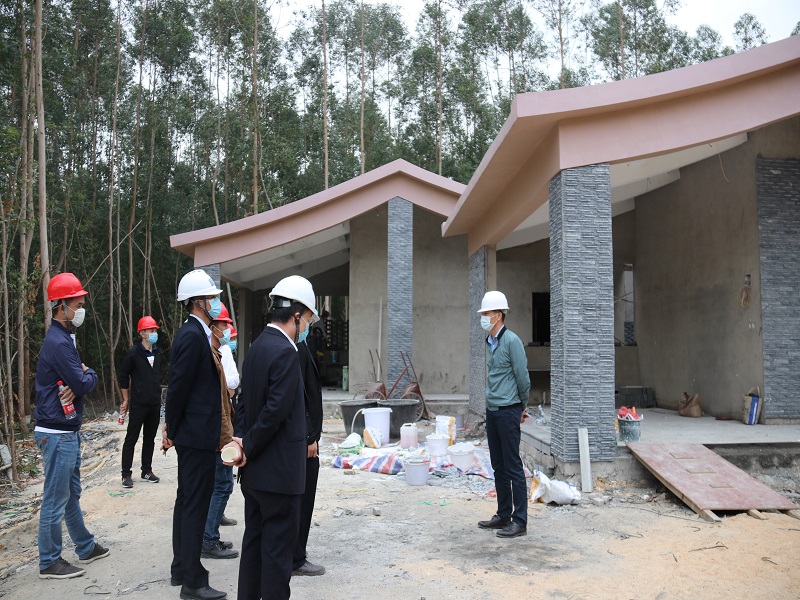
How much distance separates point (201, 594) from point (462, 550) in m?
1.96

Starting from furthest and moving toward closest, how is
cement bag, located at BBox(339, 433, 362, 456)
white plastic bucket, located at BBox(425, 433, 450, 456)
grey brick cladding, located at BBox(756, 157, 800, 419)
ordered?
cement bag, located at BBox(339, 433, 362, 456) → grey brick cladding, located at BBox(756, 157, 800, 419) → white plastic bucket, located at BBox(425, 433, 450, 456)

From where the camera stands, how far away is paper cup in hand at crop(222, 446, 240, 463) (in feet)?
10.2

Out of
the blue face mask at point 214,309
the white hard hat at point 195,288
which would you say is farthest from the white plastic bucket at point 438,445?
the white hard hat at point 195,288

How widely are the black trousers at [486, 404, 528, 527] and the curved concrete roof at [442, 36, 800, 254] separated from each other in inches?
112

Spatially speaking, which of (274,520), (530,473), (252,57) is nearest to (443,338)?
(530,473)

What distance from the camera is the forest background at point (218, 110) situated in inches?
805

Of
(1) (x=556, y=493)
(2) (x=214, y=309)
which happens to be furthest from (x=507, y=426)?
(2) (x=214, y=309)

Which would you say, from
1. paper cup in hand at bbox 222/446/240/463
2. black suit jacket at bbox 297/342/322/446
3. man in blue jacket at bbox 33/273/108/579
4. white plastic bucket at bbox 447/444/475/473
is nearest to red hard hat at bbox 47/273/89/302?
man in blue jacket at bbox 33/273/108/579

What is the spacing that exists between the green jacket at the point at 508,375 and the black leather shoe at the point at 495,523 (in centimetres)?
92

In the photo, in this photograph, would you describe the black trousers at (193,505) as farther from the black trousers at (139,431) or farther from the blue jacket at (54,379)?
the black trousers at (139,431)

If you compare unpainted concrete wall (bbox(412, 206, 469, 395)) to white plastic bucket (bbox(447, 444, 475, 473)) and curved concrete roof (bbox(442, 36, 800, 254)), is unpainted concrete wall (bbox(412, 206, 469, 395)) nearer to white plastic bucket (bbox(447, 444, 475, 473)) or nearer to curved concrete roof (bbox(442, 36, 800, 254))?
white plastic bucket (bbox(447, 444, 475, 473))

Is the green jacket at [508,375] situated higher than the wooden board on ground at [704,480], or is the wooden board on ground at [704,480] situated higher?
the green jacket at [508,375]

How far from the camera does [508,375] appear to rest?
17.8ft

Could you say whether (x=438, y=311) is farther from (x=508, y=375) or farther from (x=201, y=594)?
(x=201, y=594)
